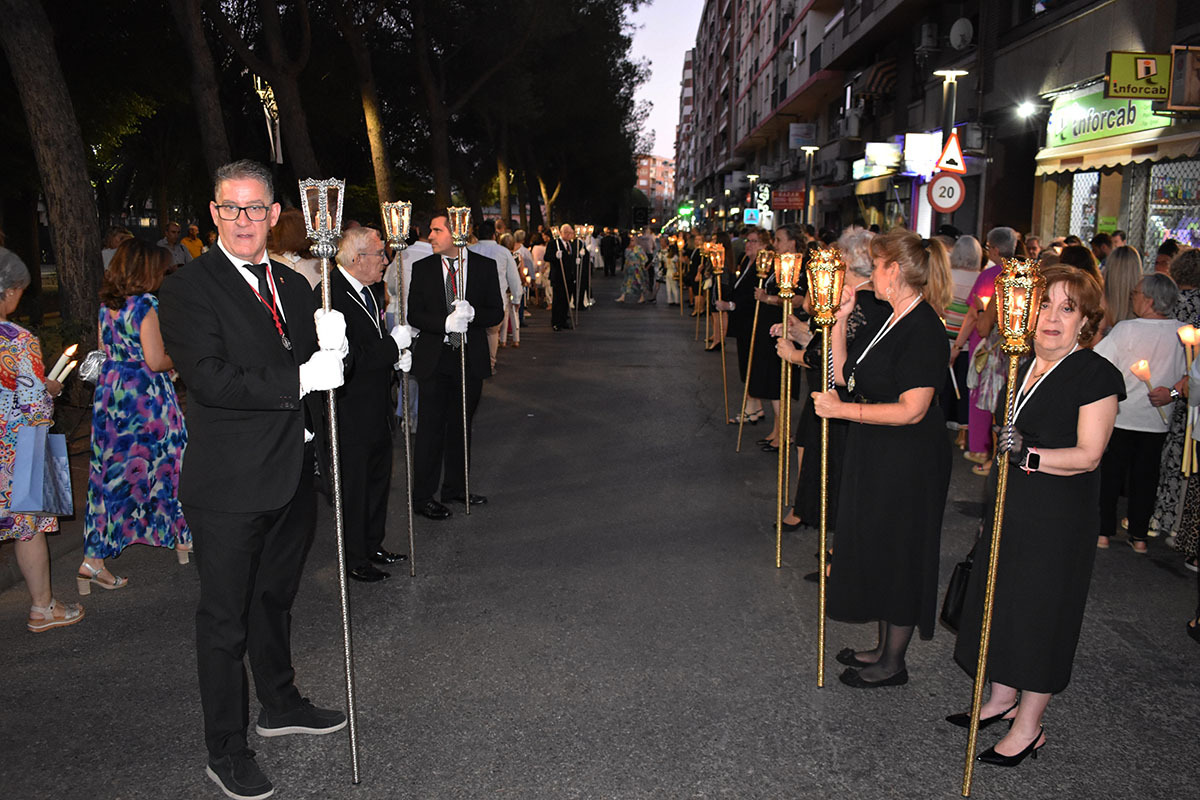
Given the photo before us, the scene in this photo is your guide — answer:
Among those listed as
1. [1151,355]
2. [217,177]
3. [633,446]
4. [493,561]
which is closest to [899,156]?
[633,446]

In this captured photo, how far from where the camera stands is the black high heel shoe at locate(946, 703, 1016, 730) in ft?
13.7

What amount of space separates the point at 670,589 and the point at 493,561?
1.17 meters

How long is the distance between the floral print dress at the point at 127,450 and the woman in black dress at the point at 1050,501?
4.25 m

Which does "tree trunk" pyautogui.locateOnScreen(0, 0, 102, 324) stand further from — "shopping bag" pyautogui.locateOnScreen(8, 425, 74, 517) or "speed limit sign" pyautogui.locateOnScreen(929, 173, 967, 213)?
"speed limit sign" pyautogui.locateOnScreen(929, 173, 967, 213)

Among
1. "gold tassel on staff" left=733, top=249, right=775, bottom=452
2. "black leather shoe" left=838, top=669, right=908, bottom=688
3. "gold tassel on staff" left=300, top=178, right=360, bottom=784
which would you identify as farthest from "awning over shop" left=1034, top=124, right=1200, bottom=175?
"gold tassel on staff" left=300, top=178, right=360, bottom=784

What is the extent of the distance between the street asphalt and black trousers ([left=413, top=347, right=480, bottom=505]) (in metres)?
0.34

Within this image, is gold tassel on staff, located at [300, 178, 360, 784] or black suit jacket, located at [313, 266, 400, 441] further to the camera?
black suit jacket, located at [313, 266, 400, 441]

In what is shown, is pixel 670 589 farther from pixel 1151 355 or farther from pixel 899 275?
pixel 1151 355

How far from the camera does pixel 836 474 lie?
6.34m

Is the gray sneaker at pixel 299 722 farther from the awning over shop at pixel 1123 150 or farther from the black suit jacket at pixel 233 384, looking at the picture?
the awning over shop at pixel 1123 150

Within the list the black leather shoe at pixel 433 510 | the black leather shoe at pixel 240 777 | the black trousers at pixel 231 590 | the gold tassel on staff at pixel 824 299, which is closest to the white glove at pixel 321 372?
the black trousers at pixel 231 590

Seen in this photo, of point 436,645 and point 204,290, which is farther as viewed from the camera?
point 436,645

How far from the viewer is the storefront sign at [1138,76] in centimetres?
1185

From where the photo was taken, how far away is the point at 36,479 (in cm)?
501
